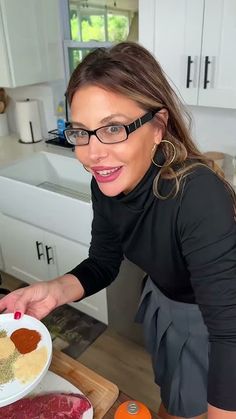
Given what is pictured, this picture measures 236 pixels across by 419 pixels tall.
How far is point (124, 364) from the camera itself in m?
1.79

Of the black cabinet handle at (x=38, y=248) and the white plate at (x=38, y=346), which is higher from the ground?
the white plate at (x=38, y=346)

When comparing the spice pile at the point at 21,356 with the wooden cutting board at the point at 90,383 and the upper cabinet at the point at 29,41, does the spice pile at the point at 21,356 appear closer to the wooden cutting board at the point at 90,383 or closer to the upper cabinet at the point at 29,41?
the wooden cutting board at the point at 90,383

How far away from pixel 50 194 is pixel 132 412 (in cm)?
120

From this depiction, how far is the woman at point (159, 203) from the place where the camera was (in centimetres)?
69

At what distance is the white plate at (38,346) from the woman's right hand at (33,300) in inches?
1.7

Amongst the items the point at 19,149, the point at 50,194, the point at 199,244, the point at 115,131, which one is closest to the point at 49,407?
the point at 199,244

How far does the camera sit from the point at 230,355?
69 cm

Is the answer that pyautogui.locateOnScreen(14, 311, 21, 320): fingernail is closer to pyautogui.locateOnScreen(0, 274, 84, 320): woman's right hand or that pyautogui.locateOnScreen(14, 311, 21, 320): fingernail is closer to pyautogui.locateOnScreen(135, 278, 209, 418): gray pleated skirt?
pyautogui.locateOnScreen(0, 274, 84, 320): woman's right hand

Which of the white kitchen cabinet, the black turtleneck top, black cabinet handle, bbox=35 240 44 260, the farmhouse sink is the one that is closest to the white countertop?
the farmhouse sink

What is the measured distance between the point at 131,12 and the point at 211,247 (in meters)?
1.58

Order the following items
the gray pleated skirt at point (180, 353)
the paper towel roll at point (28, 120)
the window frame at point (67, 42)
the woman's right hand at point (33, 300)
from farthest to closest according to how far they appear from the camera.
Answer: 1. the paper towel roll at point (28, 120)
2. the window frame at point (67, 42)
3. the gray pleated skirt at point (180, 353)
4. the woman's right hand at point (33, 300)

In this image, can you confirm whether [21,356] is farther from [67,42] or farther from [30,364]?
[67,42]

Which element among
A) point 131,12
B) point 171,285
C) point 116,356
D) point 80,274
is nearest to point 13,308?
point 80,274

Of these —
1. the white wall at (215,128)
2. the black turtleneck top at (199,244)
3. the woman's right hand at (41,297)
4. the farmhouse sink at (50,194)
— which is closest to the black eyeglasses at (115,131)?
the black turtleneck top at (199,244)
